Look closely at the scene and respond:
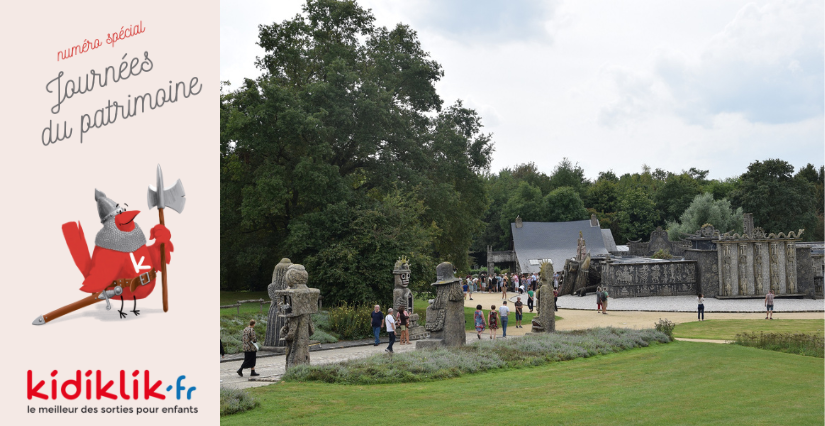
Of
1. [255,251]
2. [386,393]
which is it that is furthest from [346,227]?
[386,393]

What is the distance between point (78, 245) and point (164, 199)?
3.24 feet

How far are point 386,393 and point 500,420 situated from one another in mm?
3058

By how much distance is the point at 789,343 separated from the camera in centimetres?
1852

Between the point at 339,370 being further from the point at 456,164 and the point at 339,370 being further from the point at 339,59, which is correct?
the point at 456,164

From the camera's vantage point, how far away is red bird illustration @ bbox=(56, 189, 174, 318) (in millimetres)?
6527

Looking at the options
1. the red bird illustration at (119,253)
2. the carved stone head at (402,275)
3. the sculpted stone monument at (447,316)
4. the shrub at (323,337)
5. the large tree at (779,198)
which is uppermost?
the large tree at (779,198)

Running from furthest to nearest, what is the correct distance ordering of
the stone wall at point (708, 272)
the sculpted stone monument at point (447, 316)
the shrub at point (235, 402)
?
the stone wall at point (708, 272), the sculpted stone monument at point (447, 316), the shrub at point (235, 402)

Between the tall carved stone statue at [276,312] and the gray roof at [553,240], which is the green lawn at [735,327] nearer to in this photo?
the tall carved stone statue at [276,312]

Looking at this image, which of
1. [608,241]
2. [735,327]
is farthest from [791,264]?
[608,241]

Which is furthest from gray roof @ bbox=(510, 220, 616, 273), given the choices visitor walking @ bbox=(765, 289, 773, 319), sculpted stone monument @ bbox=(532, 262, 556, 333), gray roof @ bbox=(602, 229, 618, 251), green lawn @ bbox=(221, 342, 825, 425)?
green lawn @ bbox=(221, 342, 825, 425)

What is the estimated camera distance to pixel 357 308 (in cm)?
2609

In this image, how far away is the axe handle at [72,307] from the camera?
640 cm

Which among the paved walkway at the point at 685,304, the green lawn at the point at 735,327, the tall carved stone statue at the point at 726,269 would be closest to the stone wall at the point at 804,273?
the paved walkway at the point at 685,304

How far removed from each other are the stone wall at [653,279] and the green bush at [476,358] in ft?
56.1
